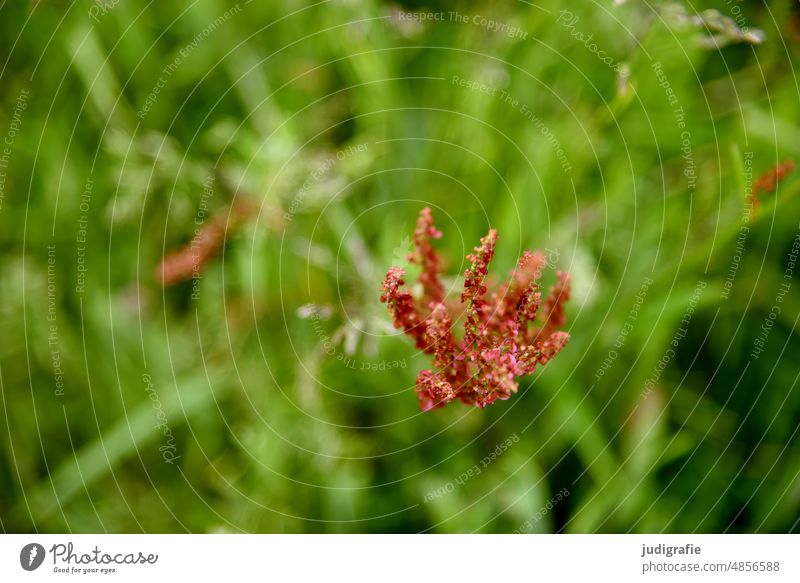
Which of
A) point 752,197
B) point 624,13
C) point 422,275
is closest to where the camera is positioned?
point 422,275

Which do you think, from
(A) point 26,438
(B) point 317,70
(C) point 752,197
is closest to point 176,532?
(A) point 26,438

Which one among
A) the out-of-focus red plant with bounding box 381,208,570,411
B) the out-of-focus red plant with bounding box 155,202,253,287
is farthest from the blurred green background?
the out-of-focus red plant with bounding box 381,208,570,411

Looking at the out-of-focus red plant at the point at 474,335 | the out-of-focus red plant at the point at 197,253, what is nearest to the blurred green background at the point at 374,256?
the out-of-focus red plant at the point at 197,253

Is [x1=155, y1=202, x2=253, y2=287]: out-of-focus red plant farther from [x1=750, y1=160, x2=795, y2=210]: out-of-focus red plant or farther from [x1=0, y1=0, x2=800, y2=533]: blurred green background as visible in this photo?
[x1=750, y1=160, x2=795, y2=210]: out-of-focus red plant

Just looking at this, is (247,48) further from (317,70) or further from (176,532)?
(176,532)
